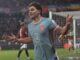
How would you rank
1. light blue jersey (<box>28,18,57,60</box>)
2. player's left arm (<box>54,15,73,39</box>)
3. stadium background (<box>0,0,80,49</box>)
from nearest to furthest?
player's left arm (<box>54,15,73,39</box>), light blue jersey (<box>28,18,57,60</box>), stadium background (<box>0,0,80,49</box>)

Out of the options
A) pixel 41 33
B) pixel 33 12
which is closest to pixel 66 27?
pixel 41 33

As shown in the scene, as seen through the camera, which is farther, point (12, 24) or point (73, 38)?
point (12, 24)

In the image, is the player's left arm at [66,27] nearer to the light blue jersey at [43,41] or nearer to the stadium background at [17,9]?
the light blue jersey at [43,41]

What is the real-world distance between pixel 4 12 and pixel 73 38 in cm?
1426

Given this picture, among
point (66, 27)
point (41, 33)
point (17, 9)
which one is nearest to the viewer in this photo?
point (66, 27)

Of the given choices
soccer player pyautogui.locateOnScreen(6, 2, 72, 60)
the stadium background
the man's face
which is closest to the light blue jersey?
soccer player pyautogui.locateOnScreen(6, 2, 72, 60)

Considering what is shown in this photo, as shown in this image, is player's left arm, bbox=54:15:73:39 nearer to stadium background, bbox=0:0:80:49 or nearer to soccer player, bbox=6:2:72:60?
soccer player, bbox=6:2:72:60

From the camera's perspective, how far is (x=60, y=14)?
18812 millimetres

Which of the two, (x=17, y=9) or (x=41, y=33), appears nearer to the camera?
(x=41, y=33)

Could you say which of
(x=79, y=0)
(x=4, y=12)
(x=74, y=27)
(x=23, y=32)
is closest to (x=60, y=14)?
(x=74, y=27)

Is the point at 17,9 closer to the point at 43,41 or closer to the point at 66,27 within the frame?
the point at 43,41

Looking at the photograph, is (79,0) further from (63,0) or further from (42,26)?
(42,26)

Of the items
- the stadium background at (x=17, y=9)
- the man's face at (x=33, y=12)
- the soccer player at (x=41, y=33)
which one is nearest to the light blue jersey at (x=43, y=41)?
the soccer player at (x=41, y=33)

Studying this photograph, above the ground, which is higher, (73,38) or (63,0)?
(63,0)
